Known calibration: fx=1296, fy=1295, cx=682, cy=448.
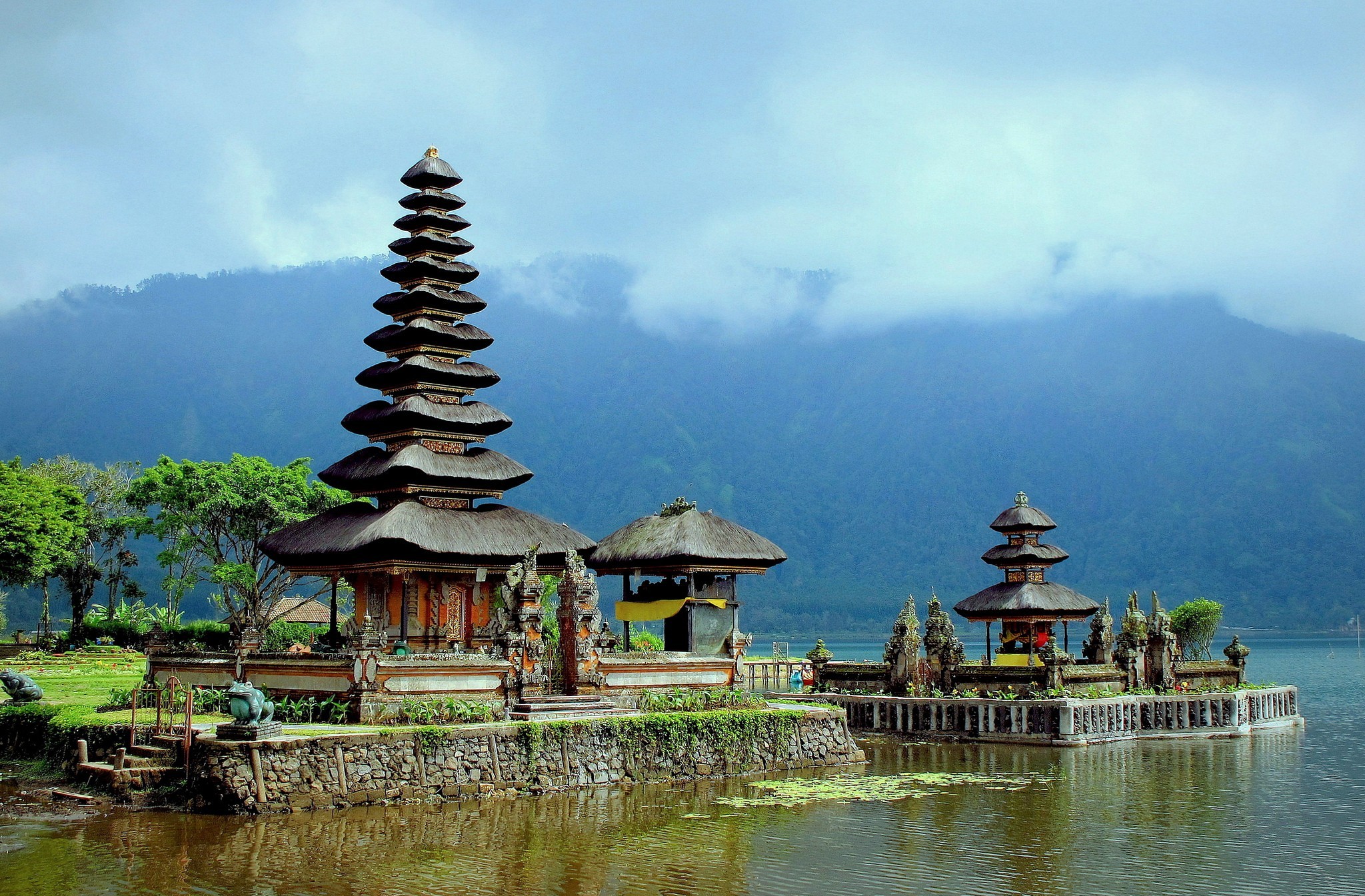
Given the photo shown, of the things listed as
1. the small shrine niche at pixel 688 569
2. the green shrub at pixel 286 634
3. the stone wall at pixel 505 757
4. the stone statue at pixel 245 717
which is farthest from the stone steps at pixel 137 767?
the green shrub at pixel 286 634

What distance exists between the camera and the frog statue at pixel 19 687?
102ft

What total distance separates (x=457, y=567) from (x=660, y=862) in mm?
13716

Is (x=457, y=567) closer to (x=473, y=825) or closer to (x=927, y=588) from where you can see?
(x=473, y=825)

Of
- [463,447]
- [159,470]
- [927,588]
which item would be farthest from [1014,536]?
[927,588]

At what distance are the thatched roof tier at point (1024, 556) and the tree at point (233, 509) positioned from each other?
2531cm

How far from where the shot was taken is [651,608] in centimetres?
3394

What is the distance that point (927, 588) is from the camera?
18950 cm

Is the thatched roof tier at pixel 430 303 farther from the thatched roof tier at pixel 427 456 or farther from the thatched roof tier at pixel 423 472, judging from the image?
the thatched roof tier at pixel 423 472

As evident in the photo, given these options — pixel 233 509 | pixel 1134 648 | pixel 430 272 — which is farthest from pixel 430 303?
pixel 1134 648

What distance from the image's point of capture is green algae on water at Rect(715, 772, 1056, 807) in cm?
2598

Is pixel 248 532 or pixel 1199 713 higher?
pixel 248 532

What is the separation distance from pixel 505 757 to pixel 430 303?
15707 millimetres

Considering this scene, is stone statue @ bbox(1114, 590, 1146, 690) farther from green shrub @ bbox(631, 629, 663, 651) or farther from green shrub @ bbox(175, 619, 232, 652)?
green shrub @ bbox(175, 619, 232, 652)

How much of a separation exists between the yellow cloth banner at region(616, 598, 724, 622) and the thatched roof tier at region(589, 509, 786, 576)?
81 cm
